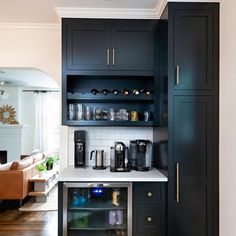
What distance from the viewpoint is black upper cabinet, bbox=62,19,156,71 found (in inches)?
111

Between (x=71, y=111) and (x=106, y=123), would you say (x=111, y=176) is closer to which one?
(x=106, y=123)

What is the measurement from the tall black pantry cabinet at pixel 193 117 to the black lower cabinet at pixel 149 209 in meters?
0.09

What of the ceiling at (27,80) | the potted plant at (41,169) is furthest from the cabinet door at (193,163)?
the ceiling at (27,80)

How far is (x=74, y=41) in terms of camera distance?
2832 millimetres

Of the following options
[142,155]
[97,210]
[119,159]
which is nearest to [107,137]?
[119,159]

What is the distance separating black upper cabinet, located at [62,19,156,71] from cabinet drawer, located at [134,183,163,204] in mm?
1255

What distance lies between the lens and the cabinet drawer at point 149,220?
2488 millimetres

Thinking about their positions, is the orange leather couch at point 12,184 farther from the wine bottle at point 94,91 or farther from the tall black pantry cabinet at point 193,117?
the tall black pantry cabinet at point 193,117

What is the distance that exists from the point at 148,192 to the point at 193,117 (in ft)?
2.79

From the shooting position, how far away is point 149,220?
8.19 ft

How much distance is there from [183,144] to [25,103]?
657 centimetres

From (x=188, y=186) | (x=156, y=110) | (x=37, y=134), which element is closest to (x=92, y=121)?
(x=156, y=110)

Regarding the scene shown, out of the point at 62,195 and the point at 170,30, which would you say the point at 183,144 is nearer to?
the point at 170,30

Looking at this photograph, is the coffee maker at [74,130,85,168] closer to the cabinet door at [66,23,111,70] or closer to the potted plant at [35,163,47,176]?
the cabinet door at [66,23,111,70]
